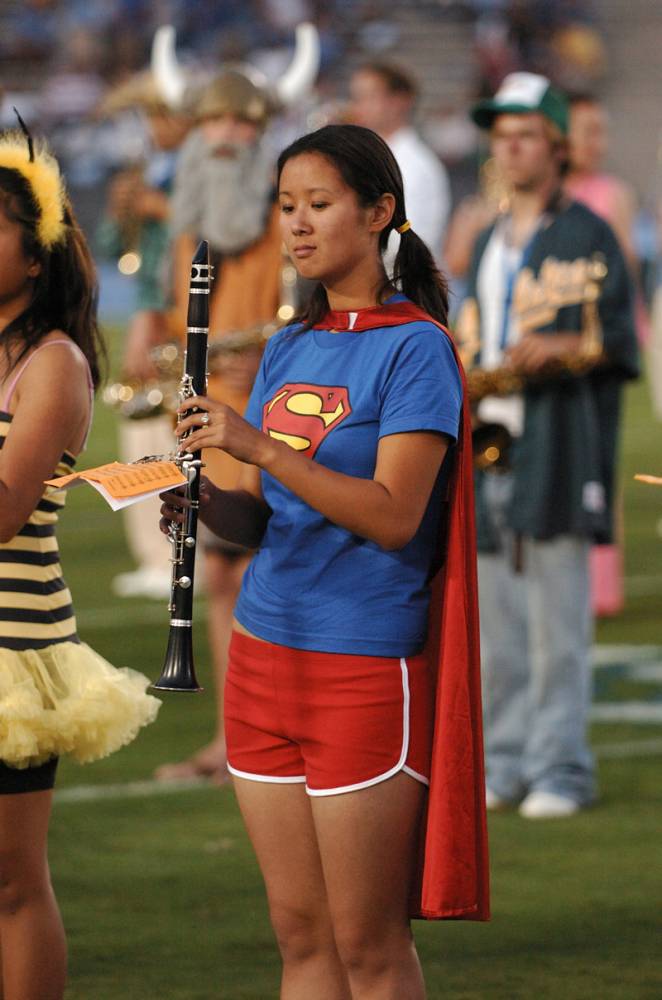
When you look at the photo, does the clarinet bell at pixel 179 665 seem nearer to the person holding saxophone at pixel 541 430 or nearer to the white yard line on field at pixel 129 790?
the person holding saxophone at pixel 541 430

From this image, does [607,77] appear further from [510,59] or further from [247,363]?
[247,363]

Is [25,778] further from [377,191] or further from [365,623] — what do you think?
[377,191]

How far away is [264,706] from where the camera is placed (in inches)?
126

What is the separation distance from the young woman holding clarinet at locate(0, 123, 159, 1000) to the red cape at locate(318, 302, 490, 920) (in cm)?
65

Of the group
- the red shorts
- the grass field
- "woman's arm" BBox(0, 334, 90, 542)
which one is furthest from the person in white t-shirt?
the red shorts

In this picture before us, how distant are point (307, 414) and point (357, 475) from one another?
14 centimetres

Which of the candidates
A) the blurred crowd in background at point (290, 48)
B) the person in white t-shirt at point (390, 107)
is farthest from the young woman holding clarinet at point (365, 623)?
the blurred crowd in background at point (290, 48)

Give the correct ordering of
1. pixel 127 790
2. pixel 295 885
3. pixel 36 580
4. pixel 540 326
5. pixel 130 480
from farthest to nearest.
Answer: pixel 127 790 < pixel 540 326 < pixel 36 580 < pixel 295 885 < pixel 130 480

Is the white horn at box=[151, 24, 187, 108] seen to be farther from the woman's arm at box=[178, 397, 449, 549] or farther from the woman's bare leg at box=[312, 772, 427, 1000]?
the woman's bare leg at box=[312, 772, 427, 1000]

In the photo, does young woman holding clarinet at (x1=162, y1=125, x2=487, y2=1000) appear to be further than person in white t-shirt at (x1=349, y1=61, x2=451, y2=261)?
No

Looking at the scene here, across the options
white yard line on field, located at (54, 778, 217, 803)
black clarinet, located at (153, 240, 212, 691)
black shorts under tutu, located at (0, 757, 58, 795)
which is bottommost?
white yard line on field, located at (54, 778, 217, 803)

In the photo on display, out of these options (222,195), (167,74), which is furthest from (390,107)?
(222,195)

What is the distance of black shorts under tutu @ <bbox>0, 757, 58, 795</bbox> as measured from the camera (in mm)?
3467

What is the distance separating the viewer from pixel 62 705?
11.5ft
